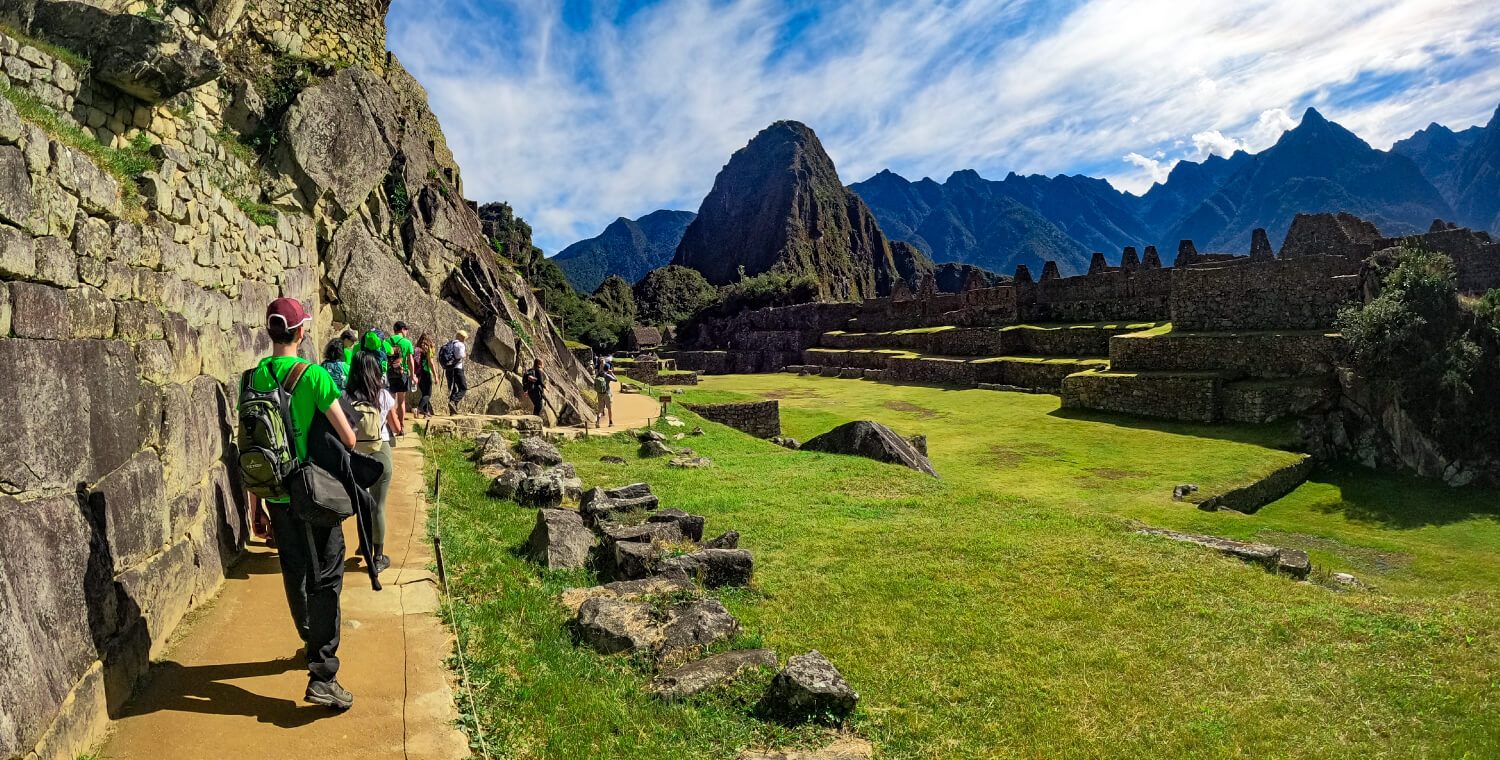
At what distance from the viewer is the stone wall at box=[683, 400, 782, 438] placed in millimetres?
24094

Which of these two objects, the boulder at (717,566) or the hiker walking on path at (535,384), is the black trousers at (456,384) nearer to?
the hiker walking on path at (535,384)

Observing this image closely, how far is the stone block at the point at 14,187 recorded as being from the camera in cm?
351

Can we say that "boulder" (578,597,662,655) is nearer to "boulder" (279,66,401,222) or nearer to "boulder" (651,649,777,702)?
"boulder" (651,649,777,702)

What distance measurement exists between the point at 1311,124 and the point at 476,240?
18514 centimetres

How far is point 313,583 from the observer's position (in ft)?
13.6

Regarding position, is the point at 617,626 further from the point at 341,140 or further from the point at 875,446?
the point at 341,140

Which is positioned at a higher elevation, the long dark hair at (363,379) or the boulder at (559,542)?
the long dark hair at (363,379)

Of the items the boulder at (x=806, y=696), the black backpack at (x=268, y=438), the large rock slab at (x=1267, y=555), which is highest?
the black backpack at (x=268, y=438)

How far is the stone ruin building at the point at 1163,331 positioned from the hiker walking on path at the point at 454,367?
22.0 metres

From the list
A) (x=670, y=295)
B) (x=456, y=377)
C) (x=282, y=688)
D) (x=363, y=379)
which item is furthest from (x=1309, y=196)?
(x=282, y=688)

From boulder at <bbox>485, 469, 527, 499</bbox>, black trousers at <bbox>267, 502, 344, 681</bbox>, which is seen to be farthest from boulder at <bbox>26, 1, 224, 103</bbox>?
boulder at <bbox>485, 469, 527, 499</bbox>

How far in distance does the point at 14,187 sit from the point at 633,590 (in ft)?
16.8

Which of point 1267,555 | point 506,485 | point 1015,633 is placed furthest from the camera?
point 506,485

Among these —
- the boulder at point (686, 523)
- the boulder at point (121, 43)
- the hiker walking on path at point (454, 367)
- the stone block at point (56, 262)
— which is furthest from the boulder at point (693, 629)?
the hiker walking on path at point (454, 367)
